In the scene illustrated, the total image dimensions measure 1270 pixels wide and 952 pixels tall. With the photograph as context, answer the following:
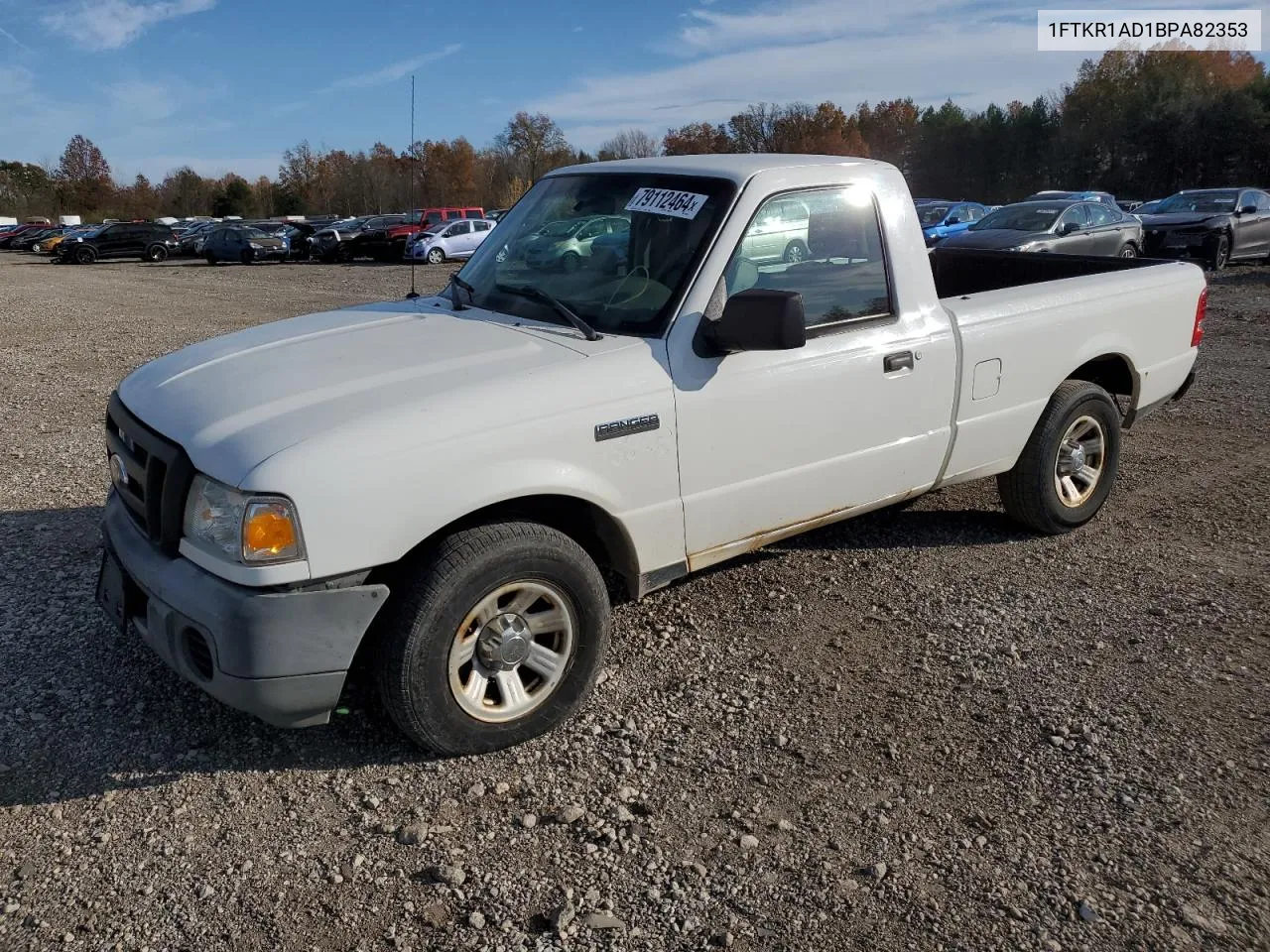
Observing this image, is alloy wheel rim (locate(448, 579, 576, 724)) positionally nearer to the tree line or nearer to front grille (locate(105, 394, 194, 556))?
front grille (locate(105, 394, 194, 556))

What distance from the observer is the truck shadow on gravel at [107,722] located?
3.44 m

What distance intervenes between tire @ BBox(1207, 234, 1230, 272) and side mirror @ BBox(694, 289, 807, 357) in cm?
1919

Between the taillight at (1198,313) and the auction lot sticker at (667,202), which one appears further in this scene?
the taillight at (1198,313)

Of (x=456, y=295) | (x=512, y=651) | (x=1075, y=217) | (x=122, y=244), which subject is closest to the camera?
(x=512, y=651)

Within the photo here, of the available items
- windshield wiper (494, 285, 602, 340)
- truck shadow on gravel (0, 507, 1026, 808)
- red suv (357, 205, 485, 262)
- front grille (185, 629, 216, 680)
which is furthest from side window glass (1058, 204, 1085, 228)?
red suv (357, 205, 485, 262)

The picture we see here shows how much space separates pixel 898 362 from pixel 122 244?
132 ft

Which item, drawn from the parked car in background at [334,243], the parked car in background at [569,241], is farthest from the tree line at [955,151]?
the parked car in background at [569,241]

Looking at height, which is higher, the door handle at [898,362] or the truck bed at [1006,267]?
the truck bed at [1006,267]

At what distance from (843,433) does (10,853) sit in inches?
125

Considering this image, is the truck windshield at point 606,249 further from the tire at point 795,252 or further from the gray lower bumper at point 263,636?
the gray lower bumper at point 263,636

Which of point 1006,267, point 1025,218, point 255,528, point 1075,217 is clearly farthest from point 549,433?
point 1075,217

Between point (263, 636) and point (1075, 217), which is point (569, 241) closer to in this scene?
point (263, 636)

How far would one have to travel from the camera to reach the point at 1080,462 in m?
5.50

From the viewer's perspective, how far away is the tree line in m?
54.2
